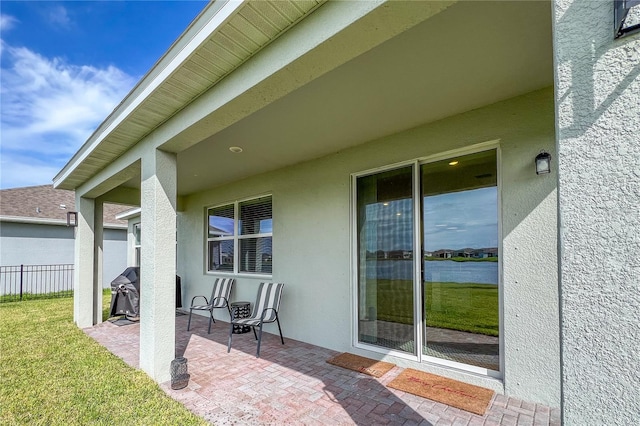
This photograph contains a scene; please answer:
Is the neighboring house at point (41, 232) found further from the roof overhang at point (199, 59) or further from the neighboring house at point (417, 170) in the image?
the roof overhang at point (199, 59)

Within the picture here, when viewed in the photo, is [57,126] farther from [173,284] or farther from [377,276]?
[377,276]

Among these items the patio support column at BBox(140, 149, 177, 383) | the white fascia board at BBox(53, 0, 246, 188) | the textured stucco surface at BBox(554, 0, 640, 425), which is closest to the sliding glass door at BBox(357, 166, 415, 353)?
the patio support column at BBox(140, 149, 177, 383)

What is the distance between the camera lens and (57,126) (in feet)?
36.2

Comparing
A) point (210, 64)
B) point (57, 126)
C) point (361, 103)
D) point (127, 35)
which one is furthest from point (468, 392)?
point (57, 126)

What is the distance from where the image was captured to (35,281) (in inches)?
486

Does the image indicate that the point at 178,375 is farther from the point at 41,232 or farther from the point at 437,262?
the point at 41,232

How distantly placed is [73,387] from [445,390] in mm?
4156

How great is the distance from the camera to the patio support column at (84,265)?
6.65 m

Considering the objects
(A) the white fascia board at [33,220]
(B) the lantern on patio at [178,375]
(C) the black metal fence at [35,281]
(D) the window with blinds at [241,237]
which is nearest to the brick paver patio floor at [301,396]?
(B) the lantern on patio at [178,375]

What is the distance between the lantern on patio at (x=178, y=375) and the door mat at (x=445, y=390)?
91.0 inches

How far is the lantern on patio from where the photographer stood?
136 inches

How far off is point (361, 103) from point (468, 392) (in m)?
3.24

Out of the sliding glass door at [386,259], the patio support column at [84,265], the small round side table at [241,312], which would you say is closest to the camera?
the sliding glass door at [386,259]

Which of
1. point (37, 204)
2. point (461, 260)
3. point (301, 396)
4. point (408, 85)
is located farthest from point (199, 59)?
point (37, 204)
